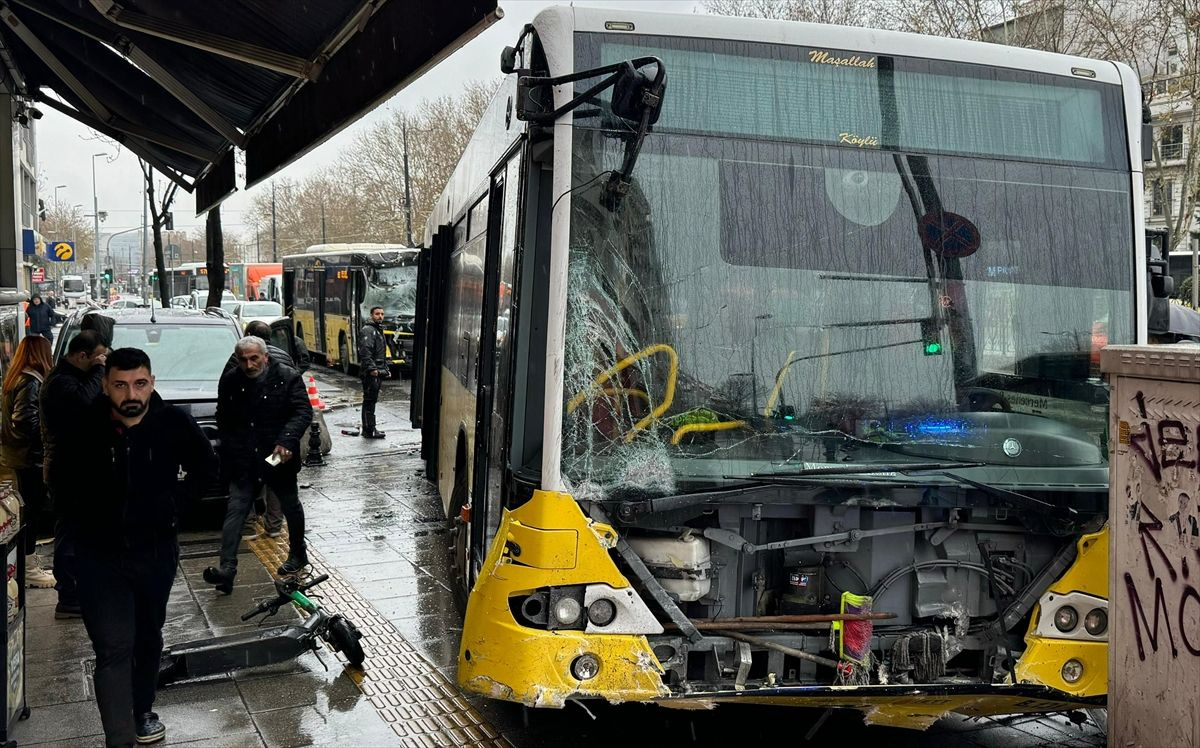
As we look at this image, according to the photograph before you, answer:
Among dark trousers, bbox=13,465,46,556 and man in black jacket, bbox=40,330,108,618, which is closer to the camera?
man in black jacket, bbox=40,330,108,618

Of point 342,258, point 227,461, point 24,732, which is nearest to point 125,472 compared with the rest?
point 24,732

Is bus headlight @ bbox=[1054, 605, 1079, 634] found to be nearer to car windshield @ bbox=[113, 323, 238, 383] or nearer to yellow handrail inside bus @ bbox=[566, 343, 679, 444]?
yellow handrail inside bus @ bbox=[566, 343, 679, 444]

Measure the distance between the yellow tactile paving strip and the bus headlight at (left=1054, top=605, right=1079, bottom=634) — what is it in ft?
8.42

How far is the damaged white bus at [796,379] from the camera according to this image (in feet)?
15.6

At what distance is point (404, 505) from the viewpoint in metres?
12.2

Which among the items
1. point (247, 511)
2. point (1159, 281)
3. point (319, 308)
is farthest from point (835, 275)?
point (319, 308)

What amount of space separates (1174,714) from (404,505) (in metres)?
8.80

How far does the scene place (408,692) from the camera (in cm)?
647

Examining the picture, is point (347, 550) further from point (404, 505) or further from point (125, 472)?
point (125, 472)

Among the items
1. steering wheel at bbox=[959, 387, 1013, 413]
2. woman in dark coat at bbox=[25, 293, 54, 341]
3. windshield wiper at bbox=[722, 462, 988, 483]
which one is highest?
woman in dark coat at bbox=[25, 293, 54, 341]

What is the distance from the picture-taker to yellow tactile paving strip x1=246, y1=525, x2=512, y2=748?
5.79 m

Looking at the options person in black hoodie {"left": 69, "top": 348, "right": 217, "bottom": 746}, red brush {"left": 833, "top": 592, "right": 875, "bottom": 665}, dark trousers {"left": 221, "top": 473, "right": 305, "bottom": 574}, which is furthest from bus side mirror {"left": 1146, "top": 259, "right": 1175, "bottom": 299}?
dark trousers {"left": 221, "top": 473, "right": 305, "bottom": 574}

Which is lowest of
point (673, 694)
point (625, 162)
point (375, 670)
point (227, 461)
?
point (375, 670)

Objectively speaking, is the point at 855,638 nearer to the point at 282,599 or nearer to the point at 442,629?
the point at 442,629
